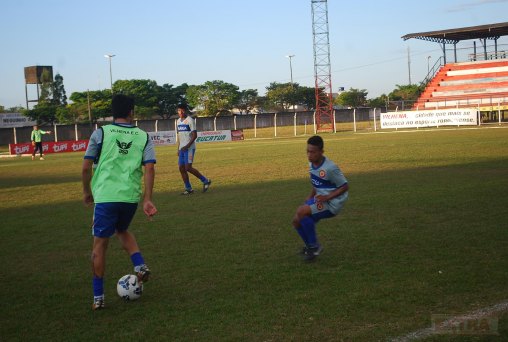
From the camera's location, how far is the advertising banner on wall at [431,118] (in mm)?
41188

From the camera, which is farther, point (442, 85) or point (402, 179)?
point (442, 85)

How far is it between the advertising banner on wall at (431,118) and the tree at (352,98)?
57130 millimetres

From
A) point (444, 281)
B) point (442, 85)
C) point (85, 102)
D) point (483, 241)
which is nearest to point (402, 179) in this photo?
point (483, 241)

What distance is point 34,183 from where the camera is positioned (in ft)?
61.0

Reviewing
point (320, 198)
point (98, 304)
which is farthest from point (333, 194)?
point (98, 304)

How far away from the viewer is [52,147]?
139 feet

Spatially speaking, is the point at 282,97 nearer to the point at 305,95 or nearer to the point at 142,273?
the point at 305,95

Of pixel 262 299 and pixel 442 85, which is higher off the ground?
pixel 442 85

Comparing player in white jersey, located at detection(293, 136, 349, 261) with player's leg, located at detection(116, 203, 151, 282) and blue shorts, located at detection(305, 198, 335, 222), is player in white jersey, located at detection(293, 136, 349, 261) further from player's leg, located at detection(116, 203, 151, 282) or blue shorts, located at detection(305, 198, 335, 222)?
player's leg, located at detection(116, 203, 151, 282)

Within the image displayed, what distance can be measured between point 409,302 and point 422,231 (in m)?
3.04

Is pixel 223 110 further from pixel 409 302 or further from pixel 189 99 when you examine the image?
pixel 409 302

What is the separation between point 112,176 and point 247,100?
90202 millimetres

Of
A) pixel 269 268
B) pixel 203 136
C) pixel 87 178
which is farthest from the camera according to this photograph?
pixel 203 136

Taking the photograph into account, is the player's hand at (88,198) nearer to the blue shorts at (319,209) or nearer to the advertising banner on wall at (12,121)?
the blue shorts at (319,209)
